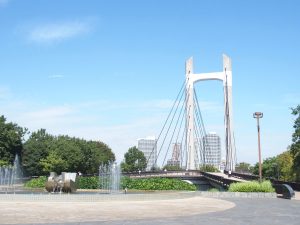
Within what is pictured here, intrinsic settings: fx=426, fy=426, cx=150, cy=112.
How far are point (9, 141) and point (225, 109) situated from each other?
3040cm

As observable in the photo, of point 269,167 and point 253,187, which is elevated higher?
point 269,167

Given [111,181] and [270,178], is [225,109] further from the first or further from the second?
[111,181]

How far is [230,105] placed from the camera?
2399 inches

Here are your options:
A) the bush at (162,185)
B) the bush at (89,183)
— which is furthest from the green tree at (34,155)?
the bush at (162,185)

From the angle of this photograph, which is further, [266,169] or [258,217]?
[266,169]

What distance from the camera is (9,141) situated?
5675 cm

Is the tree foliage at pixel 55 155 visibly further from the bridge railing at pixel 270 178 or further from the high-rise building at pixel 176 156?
the high-rise building at pixel 176 156

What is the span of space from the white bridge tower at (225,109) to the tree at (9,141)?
23505 millimetres

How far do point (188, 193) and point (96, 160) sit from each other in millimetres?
44313

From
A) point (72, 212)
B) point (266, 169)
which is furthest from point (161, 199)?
point (266, 169)

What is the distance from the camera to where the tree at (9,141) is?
5619cm

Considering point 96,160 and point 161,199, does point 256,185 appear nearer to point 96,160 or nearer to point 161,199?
point 161,199

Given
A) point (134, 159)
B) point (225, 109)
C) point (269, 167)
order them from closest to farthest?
point (225, 109) < point (269, 167) < point (134, 159)

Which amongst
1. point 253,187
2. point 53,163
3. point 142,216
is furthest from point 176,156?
point 142,216
